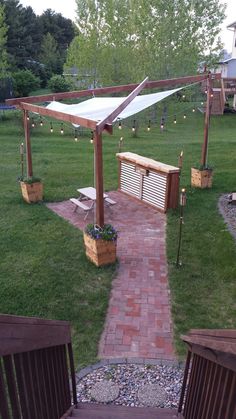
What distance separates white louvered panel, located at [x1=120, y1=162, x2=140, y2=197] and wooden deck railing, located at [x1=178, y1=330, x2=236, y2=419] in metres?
7.96

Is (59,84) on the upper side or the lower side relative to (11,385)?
lower

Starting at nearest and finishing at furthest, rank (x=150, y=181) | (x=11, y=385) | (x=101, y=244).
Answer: (x=11, y=385) → (x=101, y=244) → (x=150, y=181)

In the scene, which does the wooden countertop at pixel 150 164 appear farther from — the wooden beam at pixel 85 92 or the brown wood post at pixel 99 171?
the brown wood post at pixel 99 171

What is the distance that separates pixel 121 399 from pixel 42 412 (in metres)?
2.12

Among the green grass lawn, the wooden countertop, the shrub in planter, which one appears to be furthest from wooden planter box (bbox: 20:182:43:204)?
the shrub in planter

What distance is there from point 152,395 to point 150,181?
6.60 m

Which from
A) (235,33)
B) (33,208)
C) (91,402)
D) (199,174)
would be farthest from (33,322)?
(235,33)

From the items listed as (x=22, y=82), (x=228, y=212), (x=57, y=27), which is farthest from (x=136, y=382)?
(x=57, y=27)

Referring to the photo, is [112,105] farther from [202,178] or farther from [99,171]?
[202,178]

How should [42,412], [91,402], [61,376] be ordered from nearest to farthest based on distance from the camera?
[42,412] < [61,376] < [91,402]

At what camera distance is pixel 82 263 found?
7.13 metres

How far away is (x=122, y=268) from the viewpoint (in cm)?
700

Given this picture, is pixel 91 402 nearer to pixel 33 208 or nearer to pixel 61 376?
pixel 61 376

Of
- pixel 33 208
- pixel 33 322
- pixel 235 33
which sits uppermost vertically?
pixel 235 33
